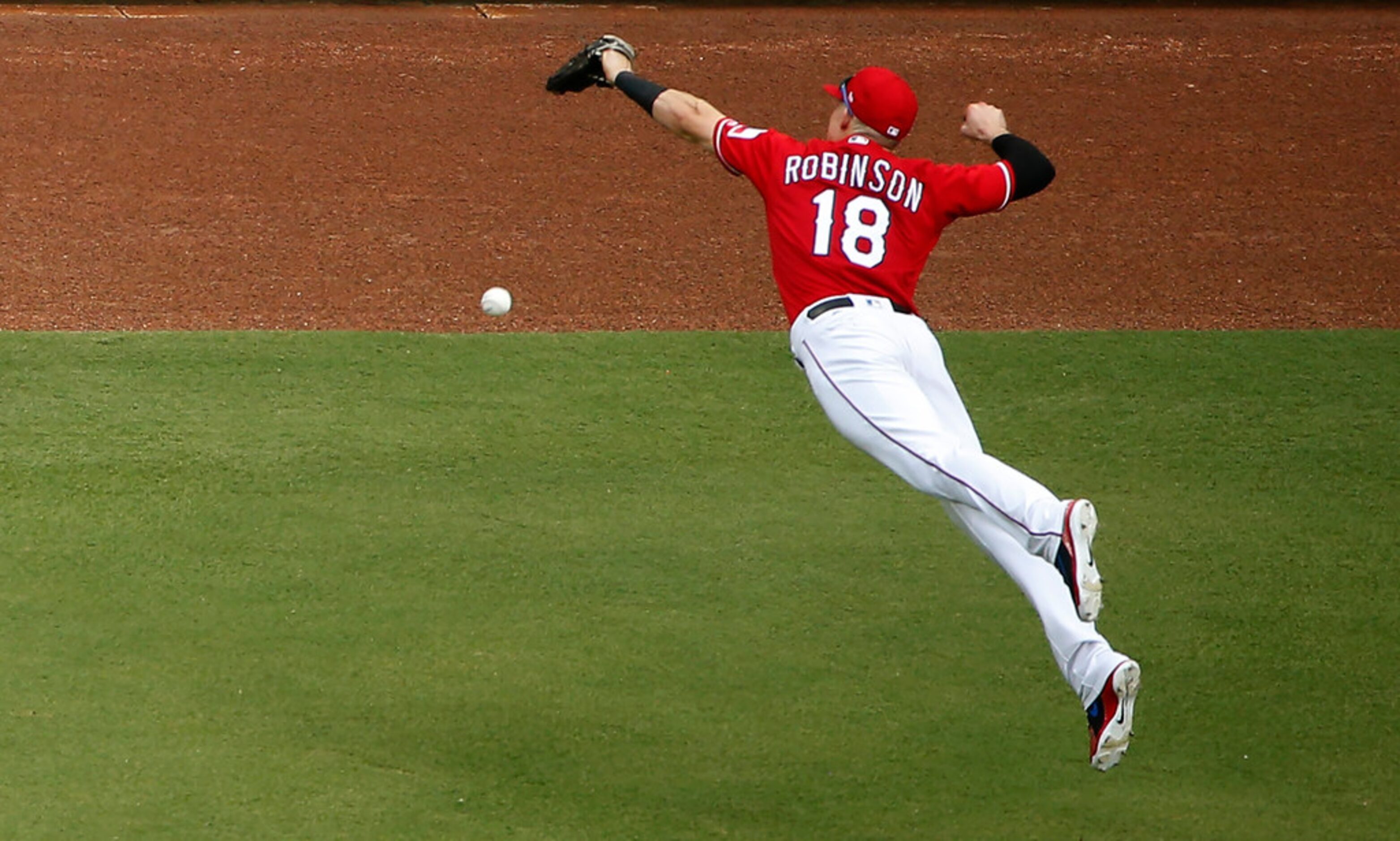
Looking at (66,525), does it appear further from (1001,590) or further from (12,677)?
(1001,590)

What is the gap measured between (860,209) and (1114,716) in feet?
4.94

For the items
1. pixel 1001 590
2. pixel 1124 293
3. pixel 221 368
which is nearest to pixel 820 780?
pixel 1001 590

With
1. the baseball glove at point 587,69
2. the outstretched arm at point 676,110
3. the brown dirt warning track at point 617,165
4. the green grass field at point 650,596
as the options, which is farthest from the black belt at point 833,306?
the brown dirt warning track at point 617,165

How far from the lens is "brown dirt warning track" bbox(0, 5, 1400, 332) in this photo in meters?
8.36

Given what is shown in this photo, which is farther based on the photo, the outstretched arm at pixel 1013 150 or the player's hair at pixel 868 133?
the player's hair at pixel 868 133

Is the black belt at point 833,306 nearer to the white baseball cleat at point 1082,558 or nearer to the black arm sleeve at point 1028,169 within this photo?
the black arm sleeve at point 1028,169

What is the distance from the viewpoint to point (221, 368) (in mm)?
7207

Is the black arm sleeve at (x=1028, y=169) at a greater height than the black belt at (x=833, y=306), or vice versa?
the black arm sleeve at (x=1028, y=169)

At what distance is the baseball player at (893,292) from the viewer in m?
4.05

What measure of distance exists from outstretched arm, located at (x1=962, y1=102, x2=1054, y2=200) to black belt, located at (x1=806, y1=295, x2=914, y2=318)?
42 cm

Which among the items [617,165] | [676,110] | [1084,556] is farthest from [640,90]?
[617,165]

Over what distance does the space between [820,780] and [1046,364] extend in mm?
3377

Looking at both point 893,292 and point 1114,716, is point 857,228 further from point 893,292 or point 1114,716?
point 1114,716

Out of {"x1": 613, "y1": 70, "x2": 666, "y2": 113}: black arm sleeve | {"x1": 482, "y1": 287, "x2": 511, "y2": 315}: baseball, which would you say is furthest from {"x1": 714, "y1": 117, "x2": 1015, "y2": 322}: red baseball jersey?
{"x1": 482, "y1": 287, "x2": 511, "y2": 315}: baseball
